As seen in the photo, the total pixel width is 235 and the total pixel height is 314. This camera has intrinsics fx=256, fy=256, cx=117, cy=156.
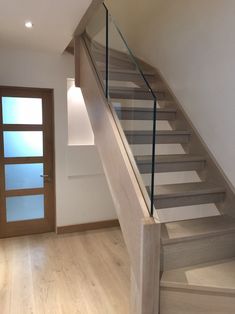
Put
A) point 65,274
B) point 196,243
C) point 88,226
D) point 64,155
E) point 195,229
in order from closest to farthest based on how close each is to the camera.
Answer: point 196,243, point 195,229, point 65,274, point 64,155, point 88,226

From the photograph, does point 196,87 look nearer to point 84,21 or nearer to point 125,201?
point 84,21

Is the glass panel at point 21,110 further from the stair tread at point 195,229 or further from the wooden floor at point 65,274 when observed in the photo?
the stair tread at point 195,229

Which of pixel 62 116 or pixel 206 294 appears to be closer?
pixel 206 294

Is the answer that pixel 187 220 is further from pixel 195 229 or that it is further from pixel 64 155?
pixel 64 155

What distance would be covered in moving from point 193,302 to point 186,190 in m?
0.93

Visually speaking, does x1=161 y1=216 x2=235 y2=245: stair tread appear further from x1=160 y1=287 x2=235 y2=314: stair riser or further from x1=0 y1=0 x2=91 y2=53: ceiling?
x1=0 y1=0 x2=91 y2=53: ceiling

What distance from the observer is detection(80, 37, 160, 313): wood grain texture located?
5.57 feet

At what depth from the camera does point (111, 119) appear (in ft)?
7.79

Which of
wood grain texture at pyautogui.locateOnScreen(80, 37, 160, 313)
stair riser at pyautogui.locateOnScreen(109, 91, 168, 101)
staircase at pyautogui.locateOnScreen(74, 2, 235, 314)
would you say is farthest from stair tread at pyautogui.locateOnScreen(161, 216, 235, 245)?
stair riser at pyautogui.locateOnScreen(109, 91, 168, 101)

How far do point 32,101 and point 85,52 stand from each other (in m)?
1.33

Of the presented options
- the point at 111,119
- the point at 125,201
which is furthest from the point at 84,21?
the point at 125,201

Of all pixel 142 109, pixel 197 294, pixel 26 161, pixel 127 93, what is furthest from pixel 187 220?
pixel 26 161

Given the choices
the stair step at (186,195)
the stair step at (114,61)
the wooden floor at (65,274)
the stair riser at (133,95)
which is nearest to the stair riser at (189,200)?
the stair step at (186,195)

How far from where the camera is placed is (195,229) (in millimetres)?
2104
